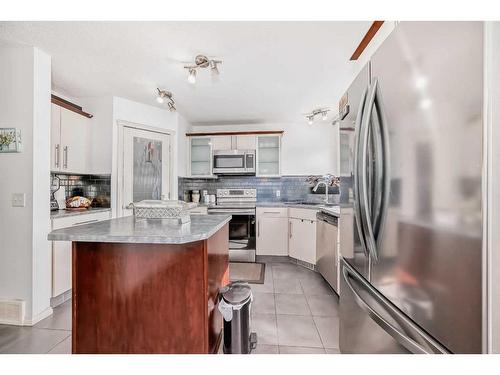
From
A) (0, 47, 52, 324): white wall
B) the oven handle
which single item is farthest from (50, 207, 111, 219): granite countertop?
the oven handle

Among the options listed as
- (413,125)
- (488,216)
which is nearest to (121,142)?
(413,125)

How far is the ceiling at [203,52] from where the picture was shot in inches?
67.8

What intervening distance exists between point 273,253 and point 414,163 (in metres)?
3.06

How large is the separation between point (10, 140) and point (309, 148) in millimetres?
3728

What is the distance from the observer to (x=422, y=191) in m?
0.67

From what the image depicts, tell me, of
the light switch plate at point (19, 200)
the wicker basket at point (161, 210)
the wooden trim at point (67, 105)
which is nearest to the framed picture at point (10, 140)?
the light switch plate at point (19, 200)

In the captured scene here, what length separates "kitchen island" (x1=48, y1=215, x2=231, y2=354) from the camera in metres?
1.27

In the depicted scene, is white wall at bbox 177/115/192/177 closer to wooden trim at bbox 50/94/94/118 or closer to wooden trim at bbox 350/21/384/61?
wooden trim at bbox 50/94/94/118

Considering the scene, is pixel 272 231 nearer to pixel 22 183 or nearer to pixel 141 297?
pixel 141 297

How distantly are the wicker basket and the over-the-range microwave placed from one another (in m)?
2.36

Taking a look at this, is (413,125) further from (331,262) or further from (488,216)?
(331,262)

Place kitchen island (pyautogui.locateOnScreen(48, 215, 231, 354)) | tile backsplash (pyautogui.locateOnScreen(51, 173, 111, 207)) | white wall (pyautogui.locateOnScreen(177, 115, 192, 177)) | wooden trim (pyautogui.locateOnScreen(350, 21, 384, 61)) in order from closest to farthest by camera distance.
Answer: kitchen island (pyautogui.locateOnScreen(48, 215, 231, 354)) → wooden trim (pyautogui.locateOnScreen(350, 21, 384, 61)) → tile backsplash (pyautogui.locateOnScreen(51, 173, 111, 207)) → white wall (pyautogui.locateOnScreen(177, 115, 192, 177))

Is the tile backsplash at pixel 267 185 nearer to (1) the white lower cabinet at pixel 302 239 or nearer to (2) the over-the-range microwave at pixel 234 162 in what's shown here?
(2) the over-the-range microwave at pixel 234 162
